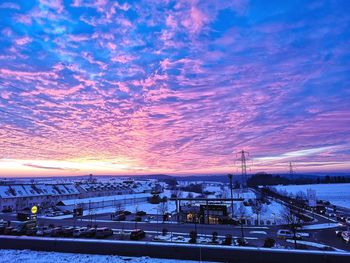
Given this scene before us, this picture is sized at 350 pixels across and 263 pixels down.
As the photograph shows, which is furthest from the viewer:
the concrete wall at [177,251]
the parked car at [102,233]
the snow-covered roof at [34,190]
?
the snow-covered roof at [34,190]

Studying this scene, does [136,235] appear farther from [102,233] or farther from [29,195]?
[29,195]

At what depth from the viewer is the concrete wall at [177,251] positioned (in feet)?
47.4

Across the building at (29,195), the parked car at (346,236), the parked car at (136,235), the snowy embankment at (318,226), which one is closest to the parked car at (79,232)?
the parked car at (136,235)

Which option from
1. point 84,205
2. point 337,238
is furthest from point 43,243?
point 84,205

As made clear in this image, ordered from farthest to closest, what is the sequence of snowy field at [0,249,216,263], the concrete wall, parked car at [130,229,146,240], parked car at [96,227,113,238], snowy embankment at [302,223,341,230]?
snowy embankment at [302,223,341,230] → parked car at [96,227,113,238] → parked car at [130,229,146,240] → snowy field at [0,249,216,263] → the concrete wall

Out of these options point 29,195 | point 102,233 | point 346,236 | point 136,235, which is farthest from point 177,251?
point 29,195

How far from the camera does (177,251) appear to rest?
15.9 m

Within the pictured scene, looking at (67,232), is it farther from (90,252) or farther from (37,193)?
(37,193)

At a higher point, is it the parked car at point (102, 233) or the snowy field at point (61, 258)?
the snowy field at point (61, 258)

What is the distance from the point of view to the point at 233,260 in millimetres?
15203

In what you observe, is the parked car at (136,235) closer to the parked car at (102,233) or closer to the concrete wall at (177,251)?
the parked car at (102,233)

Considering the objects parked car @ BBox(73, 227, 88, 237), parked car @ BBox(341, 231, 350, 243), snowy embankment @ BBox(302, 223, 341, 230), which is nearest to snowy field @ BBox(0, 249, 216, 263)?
parked car @ BBox(73, 227, 88, 237)

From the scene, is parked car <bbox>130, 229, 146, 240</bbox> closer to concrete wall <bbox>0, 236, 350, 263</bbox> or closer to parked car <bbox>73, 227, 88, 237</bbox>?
parked car <bbox>73, 227, 88, 237</bbox>

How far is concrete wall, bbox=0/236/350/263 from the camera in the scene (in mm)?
14445
